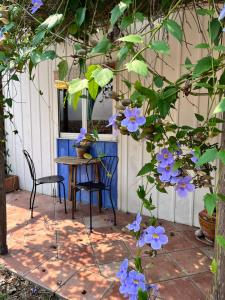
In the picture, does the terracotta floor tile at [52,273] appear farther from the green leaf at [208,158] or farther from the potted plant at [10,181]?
the potted plant at [10,181]

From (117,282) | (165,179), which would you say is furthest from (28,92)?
(165,179)

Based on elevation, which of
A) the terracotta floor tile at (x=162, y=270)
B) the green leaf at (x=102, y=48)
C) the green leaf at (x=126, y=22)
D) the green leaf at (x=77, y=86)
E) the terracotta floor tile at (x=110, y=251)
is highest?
the green leaf at (x=126, y=22)

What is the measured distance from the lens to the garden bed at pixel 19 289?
78.2 inches

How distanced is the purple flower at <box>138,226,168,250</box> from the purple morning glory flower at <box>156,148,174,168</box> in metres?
0.22

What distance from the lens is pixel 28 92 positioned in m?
4.31

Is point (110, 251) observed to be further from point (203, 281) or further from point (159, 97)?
point (159, 97)

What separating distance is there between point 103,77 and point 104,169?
10.0ft

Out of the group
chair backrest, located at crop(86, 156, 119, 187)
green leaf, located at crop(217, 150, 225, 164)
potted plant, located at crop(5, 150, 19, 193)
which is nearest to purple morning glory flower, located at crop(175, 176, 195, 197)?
green leaf, located at crop(217, 150, 225, 164)

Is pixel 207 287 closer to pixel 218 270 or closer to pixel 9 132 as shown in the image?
pixel 218 270

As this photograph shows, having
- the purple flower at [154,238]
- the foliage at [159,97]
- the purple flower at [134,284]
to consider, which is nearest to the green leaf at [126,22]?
the foliage at [159,97]

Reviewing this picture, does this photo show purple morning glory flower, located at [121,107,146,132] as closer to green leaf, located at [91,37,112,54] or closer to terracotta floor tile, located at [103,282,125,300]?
green leaf, located at [91,37,112,54]

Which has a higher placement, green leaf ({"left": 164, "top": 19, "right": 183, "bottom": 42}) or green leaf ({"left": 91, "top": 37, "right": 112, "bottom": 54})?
green leaf ({"left": 164, "top": 19, "right": 183, "bottom": 42})

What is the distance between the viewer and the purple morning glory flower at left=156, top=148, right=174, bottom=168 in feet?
2.72

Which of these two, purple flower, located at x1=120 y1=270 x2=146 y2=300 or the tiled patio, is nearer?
purple flower, located at x1=120 y1=270 x2=146 y2=300
